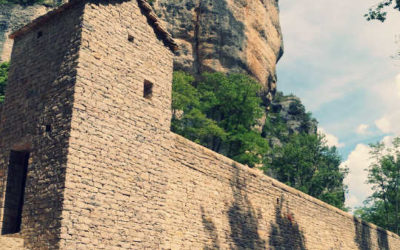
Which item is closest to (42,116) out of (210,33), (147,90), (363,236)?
(147,90)

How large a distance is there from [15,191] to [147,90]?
13.1 feet

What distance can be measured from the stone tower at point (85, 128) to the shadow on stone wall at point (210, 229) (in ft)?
6.60

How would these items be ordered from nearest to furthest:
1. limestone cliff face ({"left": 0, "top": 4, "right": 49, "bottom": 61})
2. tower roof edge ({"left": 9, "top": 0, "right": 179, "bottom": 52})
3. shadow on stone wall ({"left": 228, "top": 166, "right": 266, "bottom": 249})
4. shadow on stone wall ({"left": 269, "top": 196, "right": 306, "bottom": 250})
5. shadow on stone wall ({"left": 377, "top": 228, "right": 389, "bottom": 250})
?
1. tower roof edge ({"left": 9, "top": 0, "right": 179, "bottom": 52})
2. shadow on stone wall ({"left": 228, "top": 166, "right": 266, "bottom": 249})
3. shadow on stone wall ({"left": 269, "top": 196, "right": 306, "bottom": 250})
4. shadow on stone wall ({"left": 377, "top": 228, "right": 389, "bottom": 250})
5. limestone cliff face ({"left": 0, "top": 4, "right": 49, "bottom": 61})

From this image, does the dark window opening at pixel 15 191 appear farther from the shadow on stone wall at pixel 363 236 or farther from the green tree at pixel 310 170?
the green tree at pixel 310 170

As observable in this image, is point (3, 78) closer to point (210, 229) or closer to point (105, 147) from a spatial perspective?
point (210, 229)

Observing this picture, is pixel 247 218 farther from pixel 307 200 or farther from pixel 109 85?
pixel 109 85

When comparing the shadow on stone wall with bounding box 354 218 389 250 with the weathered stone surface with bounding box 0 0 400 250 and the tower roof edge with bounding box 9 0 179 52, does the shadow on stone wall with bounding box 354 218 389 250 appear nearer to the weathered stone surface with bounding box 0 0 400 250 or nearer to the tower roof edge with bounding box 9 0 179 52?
the weathered stone surface with bounding box 0 0 400 250

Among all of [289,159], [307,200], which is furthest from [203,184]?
[289,159]

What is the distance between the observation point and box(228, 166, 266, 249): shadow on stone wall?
44.7 ft

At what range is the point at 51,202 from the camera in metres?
9.12

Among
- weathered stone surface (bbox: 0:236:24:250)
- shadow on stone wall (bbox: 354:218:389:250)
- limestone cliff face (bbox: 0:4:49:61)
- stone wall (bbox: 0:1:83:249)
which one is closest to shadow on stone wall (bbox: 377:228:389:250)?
shadow on stone wall (bbox: 354:218:389:250)

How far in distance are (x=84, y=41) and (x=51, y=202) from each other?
11.8 feet

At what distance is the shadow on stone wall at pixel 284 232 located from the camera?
15503 mm

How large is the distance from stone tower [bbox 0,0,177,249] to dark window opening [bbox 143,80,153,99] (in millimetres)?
32
